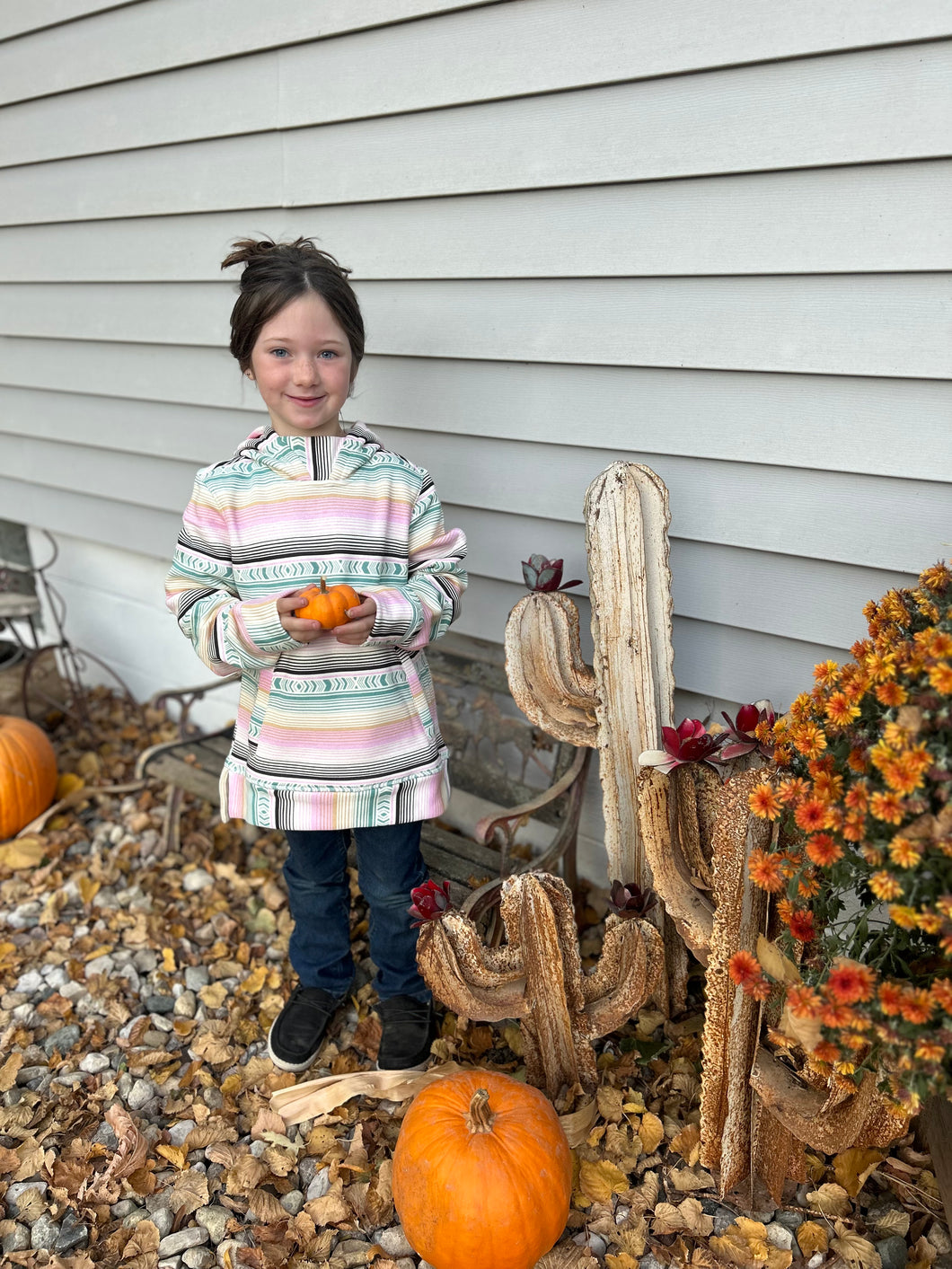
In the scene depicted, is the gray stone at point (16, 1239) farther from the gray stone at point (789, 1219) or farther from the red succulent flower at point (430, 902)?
the gray stone at point (789, 1219)

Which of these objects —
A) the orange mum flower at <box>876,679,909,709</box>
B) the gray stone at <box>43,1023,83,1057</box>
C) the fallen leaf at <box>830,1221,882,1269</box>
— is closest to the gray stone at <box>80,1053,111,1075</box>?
the gray stone at <box>43,1023,83,1057</box>

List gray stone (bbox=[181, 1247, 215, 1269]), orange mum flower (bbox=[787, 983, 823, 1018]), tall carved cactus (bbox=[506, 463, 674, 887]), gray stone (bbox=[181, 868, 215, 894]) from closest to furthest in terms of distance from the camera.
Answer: orange mum flower (bbox=[787, 983, 823, 1018]), gray stone (bbox=[181, 1247, 215, 1269]), tall carved cactus (bbox=[506, 463, 674, 887]), gray stone (bbox=[181, 868, 215, 894])

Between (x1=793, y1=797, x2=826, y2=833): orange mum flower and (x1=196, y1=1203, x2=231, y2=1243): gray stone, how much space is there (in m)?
1.42

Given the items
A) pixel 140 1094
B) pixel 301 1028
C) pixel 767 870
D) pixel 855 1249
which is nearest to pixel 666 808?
pixel 767 870

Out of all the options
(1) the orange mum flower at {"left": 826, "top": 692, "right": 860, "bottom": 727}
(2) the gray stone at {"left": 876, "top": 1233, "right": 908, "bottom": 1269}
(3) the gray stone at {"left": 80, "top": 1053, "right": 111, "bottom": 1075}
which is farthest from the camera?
(3) the gray stone at {"left": 80, "top": 1053, "right": 111, "bottom": 1075}

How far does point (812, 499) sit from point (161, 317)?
7.76 feet

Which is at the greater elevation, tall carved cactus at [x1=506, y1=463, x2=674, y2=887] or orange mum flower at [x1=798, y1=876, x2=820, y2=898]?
tall carved cactus at [x1=506, y1=463, x2=674, y2=887]

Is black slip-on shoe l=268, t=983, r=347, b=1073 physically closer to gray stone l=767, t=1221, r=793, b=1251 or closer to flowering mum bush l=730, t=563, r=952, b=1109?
gray stone l=767, t=1221, r=793, b=1251

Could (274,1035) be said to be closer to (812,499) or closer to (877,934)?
(877,934)

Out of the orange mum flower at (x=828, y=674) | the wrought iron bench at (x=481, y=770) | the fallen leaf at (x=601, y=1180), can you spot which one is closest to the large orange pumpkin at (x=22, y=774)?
the wrought iron bench at (x=481, y=770)

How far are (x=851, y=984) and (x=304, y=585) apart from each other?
4.18ft

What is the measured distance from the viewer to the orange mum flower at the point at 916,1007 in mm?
1222

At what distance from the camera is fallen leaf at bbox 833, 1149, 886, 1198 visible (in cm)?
179

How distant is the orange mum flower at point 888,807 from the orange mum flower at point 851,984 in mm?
218
